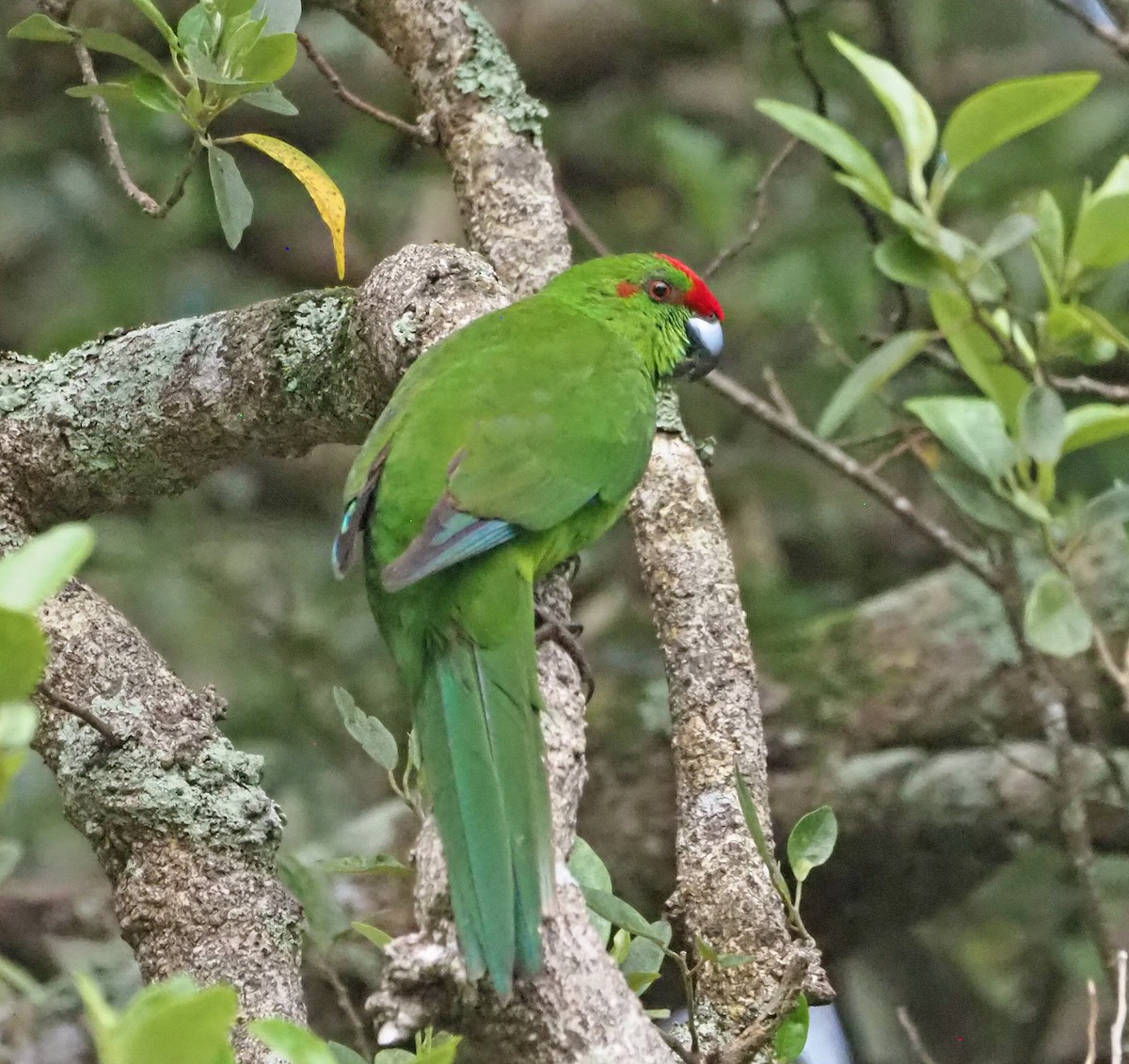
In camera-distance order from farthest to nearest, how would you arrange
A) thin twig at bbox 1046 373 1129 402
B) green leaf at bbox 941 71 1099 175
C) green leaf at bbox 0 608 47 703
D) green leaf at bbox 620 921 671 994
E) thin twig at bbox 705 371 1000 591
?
thin twig at bbox 705 371 1000 591, thin twig at bbox 1046 373 1129 402, green leaf at bbox 941 71 1099 175, green leaf at bbox 620 921 671 994, green leaf at bbox 0 608 47 703

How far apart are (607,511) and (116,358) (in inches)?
26.5

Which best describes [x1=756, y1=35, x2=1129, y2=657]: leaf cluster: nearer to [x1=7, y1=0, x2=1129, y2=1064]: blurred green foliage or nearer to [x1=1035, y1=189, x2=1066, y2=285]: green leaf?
[x1=1035, y1=189, x2=1066, y2=285]: green leaf

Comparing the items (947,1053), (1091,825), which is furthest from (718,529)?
(947,1053)

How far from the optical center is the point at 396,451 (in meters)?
1.66

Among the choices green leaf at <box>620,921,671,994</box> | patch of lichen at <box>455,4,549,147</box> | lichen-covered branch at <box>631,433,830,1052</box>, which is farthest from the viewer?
patch of lichen at <box>455,4,549,147</box>

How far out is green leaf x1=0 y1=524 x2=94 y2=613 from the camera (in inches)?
29.4

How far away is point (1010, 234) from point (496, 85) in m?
0.84

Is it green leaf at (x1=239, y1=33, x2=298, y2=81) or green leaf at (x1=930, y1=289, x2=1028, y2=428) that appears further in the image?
green leaf at (x1=930, y1=289, x2=1028, y2=428)

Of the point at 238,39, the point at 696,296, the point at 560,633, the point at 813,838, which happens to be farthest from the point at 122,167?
the point at 813,838

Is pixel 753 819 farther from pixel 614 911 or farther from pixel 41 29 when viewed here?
pixel 41 29

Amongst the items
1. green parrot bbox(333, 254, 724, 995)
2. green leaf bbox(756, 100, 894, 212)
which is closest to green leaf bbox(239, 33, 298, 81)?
green parrot bbox(333, 254, 724, 995)

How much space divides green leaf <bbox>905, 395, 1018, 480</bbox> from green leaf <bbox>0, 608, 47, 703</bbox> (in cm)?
138

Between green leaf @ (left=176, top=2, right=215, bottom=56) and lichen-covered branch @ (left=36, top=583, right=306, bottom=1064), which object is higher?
green leaf @ (left=176, top=2, right=215, bottom=56)

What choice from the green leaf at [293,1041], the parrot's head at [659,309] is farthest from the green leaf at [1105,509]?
the green leaf at [293,1041]
